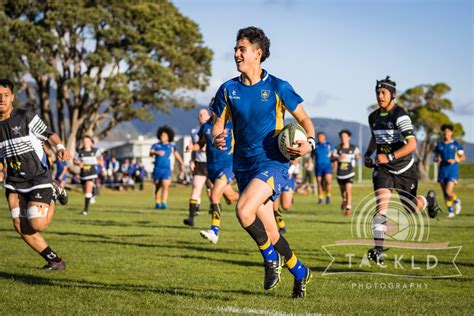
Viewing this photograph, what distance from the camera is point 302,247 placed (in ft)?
41.2

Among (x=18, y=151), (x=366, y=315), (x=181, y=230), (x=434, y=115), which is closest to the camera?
(x=366, y=315)

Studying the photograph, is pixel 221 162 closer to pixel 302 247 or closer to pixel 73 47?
pixel 302 247

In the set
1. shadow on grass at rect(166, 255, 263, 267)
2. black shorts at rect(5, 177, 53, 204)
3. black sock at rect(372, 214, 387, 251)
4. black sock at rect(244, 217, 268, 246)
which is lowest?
shadow on grass at rect(166, 255, 263, 267)

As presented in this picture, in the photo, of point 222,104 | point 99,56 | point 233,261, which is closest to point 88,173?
point 233,261

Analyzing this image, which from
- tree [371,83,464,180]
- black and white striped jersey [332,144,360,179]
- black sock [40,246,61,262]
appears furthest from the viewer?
tree [371,83,464,180]

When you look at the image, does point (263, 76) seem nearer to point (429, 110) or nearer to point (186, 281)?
point (186, 281)

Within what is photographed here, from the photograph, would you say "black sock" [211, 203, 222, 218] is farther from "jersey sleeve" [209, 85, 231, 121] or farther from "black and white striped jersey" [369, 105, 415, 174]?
"jersey sleeve" [209, 85, 231, 121]

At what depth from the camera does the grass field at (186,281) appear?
7016 millimetres

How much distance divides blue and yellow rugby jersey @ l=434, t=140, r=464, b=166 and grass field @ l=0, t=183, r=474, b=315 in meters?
7.75

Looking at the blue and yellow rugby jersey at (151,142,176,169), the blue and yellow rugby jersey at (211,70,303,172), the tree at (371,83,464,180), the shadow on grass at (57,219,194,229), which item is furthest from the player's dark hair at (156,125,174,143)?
the tree at (371,83,464,180)

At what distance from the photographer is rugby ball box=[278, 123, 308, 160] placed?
7.16 metres

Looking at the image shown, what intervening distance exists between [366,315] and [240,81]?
265 cm

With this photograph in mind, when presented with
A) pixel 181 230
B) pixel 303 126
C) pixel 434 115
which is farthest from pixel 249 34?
pixel 434 115

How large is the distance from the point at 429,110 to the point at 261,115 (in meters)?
74.8
